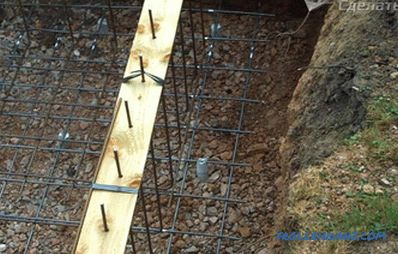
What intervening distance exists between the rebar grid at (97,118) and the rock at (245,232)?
85 millimetres

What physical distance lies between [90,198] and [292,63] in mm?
2394

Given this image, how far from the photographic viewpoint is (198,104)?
19.4 ft

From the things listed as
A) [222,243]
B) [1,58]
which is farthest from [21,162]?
[222,243]

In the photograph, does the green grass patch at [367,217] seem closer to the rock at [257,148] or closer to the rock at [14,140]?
the rock at [257,148]

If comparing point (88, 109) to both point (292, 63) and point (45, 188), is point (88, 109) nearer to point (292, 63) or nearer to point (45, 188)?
point (45, 188)

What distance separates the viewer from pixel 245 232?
5191mm

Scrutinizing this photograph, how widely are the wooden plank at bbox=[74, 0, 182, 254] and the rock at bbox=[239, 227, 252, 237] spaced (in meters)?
1.17

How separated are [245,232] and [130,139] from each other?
1242mm

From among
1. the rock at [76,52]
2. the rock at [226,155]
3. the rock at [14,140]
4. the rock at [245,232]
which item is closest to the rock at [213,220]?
the rock at [245,232]

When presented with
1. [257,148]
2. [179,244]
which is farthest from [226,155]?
[179,244]

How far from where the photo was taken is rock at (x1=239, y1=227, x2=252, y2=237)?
5.18 m

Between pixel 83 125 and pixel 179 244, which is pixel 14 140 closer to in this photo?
pixel 83 125

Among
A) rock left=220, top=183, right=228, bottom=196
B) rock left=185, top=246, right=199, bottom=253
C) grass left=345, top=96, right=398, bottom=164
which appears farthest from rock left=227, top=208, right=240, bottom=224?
grass left=345, top=96, right=398, bottom=164

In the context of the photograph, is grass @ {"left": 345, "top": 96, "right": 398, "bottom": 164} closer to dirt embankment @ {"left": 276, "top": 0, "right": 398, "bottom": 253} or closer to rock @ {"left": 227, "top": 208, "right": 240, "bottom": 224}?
dirt embankment @ {"left": 276, "top": 0, "right": 398, "bottom": 253}
